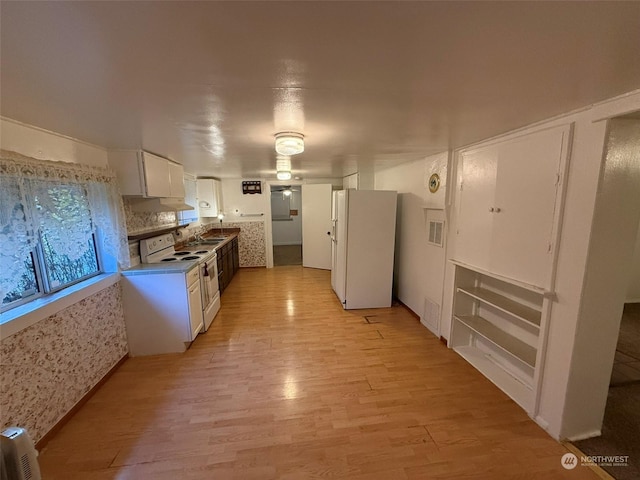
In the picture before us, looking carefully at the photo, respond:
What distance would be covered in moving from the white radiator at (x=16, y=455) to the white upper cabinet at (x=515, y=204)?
2.71 metres

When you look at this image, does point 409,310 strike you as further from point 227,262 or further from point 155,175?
point 155,175

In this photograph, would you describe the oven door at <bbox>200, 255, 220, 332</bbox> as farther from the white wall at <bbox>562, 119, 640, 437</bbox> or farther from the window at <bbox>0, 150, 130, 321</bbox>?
the white wall at <bbox>562, 119, 640, 437</bbox>

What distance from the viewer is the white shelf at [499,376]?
209 centimetres

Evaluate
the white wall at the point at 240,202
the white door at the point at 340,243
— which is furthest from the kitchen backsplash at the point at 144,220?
the white door at the point at 340,243

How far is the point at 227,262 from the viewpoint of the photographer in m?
4.99

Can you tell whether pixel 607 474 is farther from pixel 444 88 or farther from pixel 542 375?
pixel 444 88

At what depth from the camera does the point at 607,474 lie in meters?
1.55

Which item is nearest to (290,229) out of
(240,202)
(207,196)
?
(240,202)

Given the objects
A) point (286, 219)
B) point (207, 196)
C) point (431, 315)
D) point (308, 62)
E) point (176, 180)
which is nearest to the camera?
point (308, 62)

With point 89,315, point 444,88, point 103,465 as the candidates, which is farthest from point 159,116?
point 103,465

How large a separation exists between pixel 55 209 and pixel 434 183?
11.4ft

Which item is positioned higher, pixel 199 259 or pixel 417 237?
pixel 417 237

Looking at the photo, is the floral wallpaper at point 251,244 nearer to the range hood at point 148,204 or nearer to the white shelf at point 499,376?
the range hood at point 148,204

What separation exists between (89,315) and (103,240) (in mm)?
715
